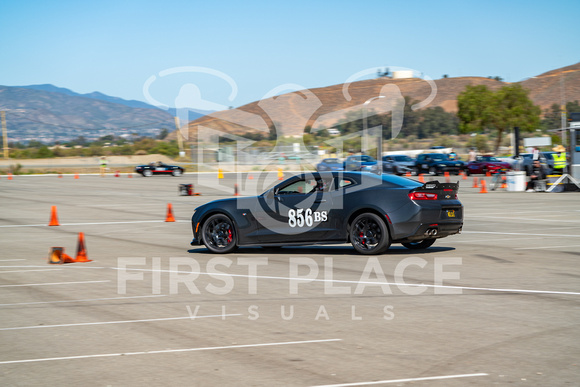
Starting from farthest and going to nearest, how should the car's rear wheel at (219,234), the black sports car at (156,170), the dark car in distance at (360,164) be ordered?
the black sports car at (156,170)
the dark car in distance at (360,164)
the car's rear wheel at (219,234)

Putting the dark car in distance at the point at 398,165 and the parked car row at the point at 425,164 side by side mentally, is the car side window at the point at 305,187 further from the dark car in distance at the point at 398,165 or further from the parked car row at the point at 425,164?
the dark car in distance at the point at 398,165

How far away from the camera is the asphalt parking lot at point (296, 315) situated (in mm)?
5348

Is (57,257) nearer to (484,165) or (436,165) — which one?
(436,165)

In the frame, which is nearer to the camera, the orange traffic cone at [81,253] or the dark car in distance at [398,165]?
the orange traffic cone at [81,253]

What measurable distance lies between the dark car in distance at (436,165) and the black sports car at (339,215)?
40845 mm

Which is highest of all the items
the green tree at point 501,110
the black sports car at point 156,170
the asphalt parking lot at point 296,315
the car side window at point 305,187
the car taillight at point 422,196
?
the green tree at point 501,110

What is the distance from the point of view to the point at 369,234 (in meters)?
11.8

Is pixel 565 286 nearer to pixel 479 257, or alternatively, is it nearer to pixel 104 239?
pixel 479 257

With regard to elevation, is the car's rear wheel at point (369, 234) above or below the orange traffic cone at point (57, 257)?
above

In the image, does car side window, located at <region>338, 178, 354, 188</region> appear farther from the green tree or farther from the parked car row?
the green tree

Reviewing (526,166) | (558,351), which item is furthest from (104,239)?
(526,166)

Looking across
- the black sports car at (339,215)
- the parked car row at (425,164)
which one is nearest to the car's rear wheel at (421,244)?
the black sports car at (339,215)

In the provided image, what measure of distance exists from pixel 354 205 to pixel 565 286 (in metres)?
4.00

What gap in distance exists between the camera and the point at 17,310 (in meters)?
8.10
